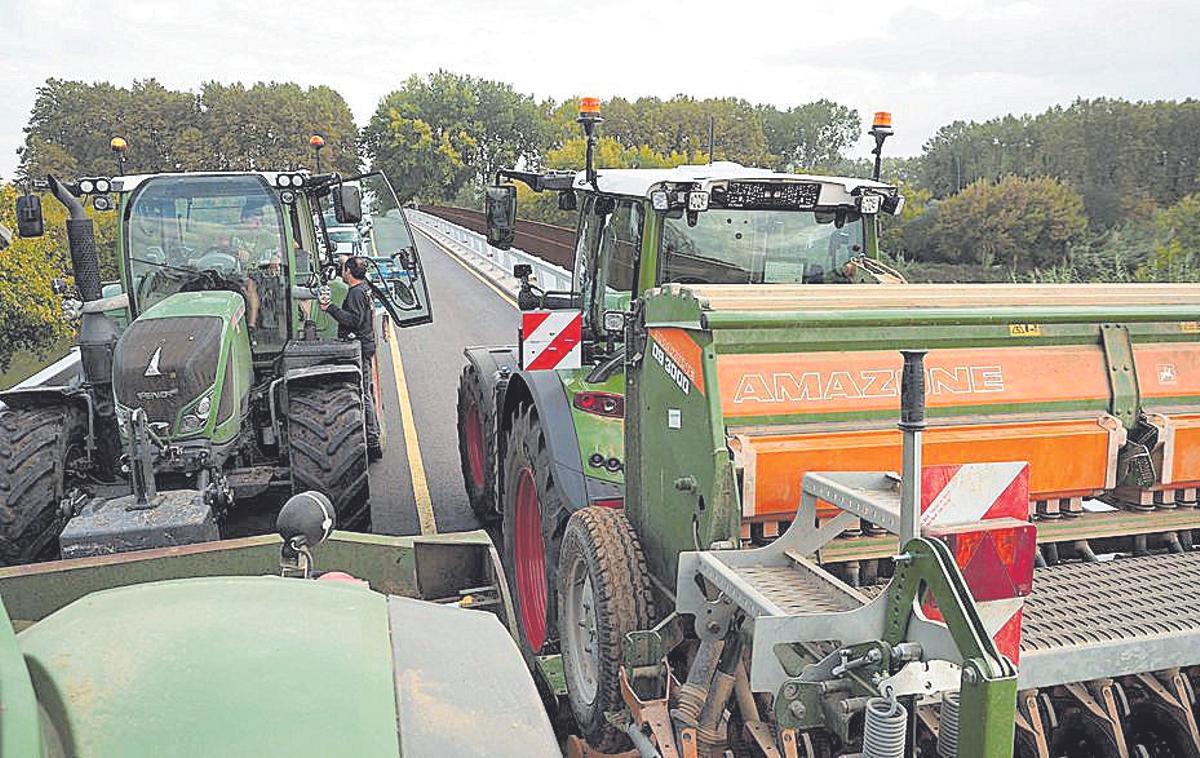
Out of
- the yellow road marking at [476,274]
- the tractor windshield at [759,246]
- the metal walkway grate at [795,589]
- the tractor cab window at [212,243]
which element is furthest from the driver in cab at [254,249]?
the yellow road marking at [476,274]

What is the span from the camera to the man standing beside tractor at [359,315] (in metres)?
8.01

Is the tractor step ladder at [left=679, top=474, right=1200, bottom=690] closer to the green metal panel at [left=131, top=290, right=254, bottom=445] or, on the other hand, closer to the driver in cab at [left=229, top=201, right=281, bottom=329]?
the green metal panel at [left=131, top=290, right=254, bottom=445]

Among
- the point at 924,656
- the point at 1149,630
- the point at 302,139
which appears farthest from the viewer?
the point at 302,139

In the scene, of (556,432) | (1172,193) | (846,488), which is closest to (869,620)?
(846,488)

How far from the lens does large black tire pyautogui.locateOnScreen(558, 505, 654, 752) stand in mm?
3570

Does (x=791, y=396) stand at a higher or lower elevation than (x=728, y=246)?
lower

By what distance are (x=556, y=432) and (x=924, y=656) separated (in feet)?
8.41

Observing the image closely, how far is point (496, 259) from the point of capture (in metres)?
24.0

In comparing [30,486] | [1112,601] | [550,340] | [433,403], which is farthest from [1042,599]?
[433,403]

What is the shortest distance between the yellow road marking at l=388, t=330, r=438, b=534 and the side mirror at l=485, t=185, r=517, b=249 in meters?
2.30

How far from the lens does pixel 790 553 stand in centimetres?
309

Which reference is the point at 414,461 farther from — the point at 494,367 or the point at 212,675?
the point at 212,675

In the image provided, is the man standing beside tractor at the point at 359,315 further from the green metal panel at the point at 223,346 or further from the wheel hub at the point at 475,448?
the green metal panel at the point at 223,346

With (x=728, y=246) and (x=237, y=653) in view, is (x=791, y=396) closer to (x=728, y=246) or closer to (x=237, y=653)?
(x=728, y=246)
